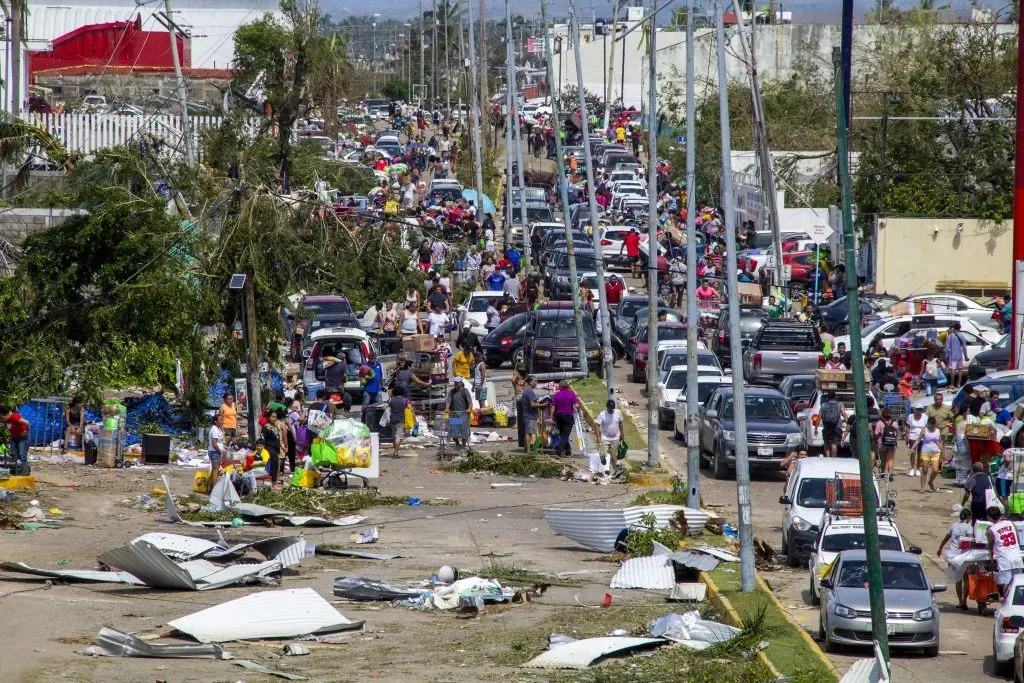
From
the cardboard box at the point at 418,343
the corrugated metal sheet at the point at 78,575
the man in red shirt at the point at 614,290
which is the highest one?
the man in red shirt at the point at 614,290

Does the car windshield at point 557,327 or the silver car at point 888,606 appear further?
the car windshield at point 557,327

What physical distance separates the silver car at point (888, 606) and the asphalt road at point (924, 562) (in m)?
0.23

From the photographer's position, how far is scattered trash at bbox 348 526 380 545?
875 inches

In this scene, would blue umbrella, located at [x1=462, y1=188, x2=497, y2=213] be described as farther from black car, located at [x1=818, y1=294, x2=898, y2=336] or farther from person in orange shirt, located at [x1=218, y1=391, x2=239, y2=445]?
person in orange shirt, located at [x1=218, y1=391, x2=239, y2=445]

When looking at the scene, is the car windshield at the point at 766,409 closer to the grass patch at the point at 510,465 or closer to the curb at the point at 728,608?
the grass patch at the point at 510,465

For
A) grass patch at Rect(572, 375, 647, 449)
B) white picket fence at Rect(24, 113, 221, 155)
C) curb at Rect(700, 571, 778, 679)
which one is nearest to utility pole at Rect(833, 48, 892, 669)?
curb at Rect(700, 571, 778, 679)

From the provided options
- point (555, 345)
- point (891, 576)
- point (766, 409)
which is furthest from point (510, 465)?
point (891, 576)

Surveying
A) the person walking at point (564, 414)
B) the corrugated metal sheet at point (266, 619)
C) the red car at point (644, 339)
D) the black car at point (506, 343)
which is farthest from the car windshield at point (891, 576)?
the black car at point (506, 343)

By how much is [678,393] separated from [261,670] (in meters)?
19.0

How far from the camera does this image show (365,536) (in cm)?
2238

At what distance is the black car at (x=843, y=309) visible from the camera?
40438 mm

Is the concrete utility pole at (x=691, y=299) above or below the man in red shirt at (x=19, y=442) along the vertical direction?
above

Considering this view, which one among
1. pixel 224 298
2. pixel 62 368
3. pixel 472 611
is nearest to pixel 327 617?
pixel 472 611

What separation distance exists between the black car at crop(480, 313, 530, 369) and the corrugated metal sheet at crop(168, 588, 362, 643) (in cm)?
2326
